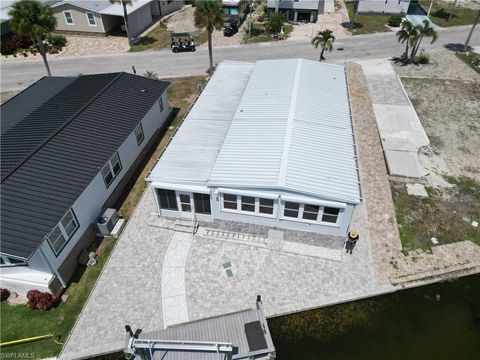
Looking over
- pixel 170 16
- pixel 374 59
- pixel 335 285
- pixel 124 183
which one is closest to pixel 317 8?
pixel 374 59

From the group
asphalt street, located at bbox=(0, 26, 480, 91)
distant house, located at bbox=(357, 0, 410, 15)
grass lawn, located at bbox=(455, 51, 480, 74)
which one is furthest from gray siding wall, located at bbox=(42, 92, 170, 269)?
distant house, located at bbox=(357, 0, 410, 15)

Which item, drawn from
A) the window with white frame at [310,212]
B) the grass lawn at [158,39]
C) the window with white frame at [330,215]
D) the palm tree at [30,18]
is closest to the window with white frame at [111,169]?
the window with white frame at [310,212]

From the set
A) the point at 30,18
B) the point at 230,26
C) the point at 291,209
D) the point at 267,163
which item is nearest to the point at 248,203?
the point at 291,209

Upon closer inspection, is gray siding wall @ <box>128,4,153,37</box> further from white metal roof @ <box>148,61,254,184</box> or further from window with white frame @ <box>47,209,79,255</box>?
window with white frame @ <box>47,209,79,255</box>

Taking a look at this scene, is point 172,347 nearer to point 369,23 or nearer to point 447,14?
point 369,23

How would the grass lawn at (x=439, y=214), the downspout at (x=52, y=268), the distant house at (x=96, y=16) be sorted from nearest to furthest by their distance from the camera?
the downspout at (x=52, y=268), the grass lawn at (x=439, y=214), the distant house at (x=96, y=16)

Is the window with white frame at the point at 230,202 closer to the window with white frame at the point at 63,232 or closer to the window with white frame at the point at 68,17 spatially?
the window with white frame at the point at 63,232

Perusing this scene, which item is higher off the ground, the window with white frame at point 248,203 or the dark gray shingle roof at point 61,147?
the dark gray shingle roof at point 61,147
